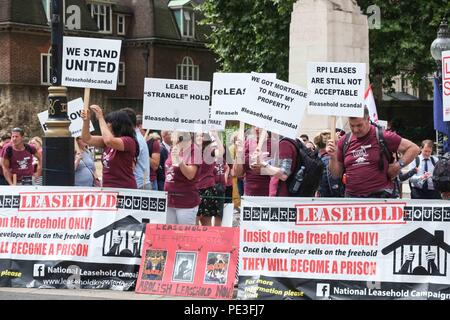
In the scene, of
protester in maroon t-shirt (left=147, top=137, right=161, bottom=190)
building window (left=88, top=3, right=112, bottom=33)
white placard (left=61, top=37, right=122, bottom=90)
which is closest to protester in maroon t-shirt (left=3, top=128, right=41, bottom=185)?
protester in maroon t-shirt (left=147, top=137, right=161, bottom=190)

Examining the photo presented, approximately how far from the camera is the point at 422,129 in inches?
1607

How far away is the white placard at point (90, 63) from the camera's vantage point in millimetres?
10766

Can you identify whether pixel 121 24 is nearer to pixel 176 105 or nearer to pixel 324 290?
pixel 176 105

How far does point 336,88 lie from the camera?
9.70m

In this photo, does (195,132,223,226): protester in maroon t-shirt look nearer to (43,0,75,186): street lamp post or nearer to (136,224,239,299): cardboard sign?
(43,0,75,186): street lamp post

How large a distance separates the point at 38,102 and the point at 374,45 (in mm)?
21395

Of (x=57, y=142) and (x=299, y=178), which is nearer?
(x=299, y=178)

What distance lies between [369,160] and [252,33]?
28082 mm

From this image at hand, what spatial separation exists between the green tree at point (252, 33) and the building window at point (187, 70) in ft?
64.5

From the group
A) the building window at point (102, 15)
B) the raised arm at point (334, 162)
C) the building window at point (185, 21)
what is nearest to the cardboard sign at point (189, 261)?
the raised arm at point (334, 162)

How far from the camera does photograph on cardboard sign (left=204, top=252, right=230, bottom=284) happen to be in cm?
924

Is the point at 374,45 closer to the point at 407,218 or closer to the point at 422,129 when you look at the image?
the point at 422,129

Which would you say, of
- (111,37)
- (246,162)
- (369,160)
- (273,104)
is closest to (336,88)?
(273,104)
